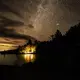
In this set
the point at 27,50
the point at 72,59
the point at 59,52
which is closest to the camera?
the point at 72,59

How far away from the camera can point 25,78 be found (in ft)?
69.7

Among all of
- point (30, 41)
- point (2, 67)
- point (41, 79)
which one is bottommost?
point (41, 79)

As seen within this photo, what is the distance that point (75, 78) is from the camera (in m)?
21.0

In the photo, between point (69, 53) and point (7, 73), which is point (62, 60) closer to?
point (69, 53)

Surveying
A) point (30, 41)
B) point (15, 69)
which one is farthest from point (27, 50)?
point (15, 69)

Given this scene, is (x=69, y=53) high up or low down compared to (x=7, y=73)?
up

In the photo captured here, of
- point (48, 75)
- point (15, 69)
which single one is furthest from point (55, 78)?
point (15, 69)

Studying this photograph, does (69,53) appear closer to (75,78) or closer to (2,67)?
(75,78)

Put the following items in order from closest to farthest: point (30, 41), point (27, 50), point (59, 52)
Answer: point (59, 52) → point (30, 41) → point (27, 50)

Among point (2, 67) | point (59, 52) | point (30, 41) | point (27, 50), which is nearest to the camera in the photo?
point (2, 67)

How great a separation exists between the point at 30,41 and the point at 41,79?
140733 millimetres

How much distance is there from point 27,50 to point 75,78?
530 ft

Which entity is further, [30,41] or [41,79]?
[30,41]

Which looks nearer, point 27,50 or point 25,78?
point 25,78
